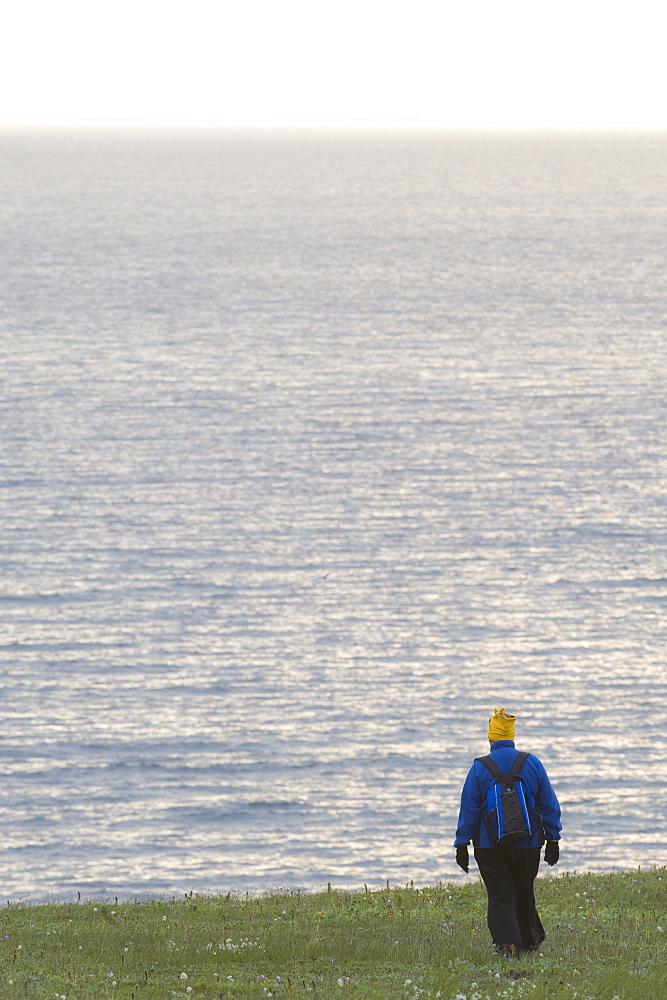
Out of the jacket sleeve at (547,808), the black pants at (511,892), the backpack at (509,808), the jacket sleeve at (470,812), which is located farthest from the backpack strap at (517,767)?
the black pants at (511,892)

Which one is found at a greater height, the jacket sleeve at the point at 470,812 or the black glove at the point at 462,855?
the jacket sleeve at the point at 470,812

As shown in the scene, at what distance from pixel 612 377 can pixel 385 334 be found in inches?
869

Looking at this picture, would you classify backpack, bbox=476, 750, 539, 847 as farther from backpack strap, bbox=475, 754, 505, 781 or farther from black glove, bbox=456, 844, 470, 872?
black glove, bbox=456, 844, 470, 872

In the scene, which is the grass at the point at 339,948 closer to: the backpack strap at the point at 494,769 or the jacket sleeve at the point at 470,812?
the jacket sleeve at the point at 470,812

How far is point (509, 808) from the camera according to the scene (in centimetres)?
1226

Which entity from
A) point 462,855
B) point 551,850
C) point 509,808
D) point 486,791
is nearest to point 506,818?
point 509,808

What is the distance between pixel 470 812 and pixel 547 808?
30.0 inches

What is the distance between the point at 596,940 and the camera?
46.9 feet

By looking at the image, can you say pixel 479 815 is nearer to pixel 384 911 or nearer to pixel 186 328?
pixel 384 911

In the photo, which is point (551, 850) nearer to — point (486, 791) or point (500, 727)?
point (486, 791)

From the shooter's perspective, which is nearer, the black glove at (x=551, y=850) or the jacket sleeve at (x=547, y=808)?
the black glove at (x=551, y=850)

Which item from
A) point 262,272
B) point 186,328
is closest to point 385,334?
point 186,328

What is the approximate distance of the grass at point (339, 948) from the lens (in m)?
12.8

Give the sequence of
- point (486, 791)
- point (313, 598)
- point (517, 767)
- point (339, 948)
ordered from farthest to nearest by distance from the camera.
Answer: point (313, 598)
point (339, 948)
point (486, 791)
point (517, 767)
